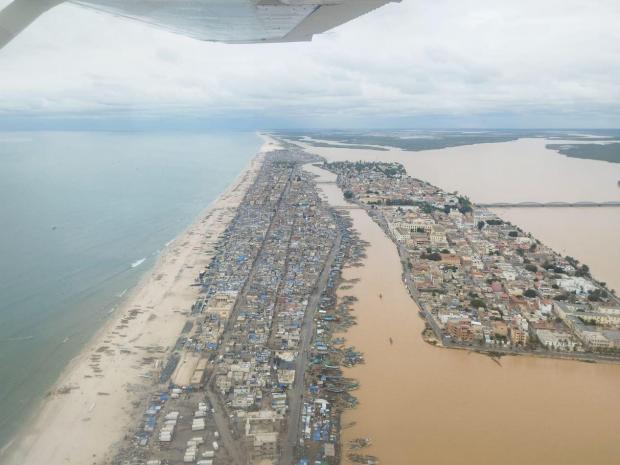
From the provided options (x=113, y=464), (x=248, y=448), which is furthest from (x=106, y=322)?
(x=248, y=448)

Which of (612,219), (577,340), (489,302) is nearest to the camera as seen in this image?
(577,340)

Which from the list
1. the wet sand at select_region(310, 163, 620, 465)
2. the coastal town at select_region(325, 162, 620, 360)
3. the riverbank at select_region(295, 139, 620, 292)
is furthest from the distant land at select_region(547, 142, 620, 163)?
the wet sand at select_region(310, 163, 620, 465)

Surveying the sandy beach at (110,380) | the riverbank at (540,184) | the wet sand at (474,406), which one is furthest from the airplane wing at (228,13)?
the riverbank at (540,184)

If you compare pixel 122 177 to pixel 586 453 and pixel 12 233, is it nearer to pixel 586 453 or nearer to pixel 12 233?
pixel 12 233

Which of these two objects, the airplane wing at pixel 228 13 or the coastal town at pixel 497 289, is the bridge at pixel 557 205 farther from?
the airplane wing at pixel 228 13

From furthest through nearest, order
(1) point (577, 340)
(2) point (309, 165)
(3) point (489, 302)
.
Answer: (2) point (309, 165)
(3) point (489, 302)
(1) point (577, 340)

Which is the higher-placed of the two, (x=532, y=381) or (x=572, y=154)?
(x=572, y=154)
